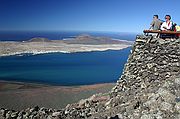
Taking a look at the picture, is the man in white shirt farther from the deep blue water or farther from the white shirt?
the deep blue water

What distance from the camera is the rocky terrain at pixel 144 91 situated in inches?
446

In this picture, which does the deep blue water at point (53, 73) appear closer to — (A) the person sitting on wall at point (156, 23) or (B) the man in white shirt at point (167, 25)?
(A) the person sitting on wall at point (156, 23)

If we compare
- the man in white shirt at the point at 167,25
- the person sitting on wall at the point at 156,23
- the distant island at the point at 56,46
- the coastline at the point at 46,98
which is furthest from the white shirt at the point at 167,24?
the distant island at the point at 56,46

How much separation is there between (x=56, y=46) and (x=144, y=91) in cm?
12522

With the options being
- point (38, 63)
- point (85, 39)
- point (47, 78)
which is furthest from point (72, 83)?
point (85, 39)

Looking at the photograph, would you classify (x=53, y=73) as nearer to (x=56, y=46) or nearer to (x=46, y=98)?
(x=46, y=98)

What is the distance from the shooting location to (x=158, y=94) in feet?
38.6

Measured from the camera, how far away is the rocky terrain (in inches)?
446

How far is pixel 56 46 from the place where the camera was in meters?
137

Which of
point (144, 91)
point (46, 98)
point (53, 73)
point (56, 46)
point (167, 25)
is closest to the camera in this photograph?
point (144, 91)

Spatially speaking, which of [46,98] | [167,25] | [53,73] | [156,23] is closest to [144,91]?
[167,25]

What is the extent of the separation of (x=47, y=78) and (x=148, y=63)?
157 ft

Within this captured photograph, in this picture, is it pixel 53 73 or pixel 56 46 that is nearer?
pixel 53 73

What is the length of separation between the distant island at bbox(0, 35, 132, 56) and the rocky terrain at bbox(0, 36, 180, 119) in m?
91.1
